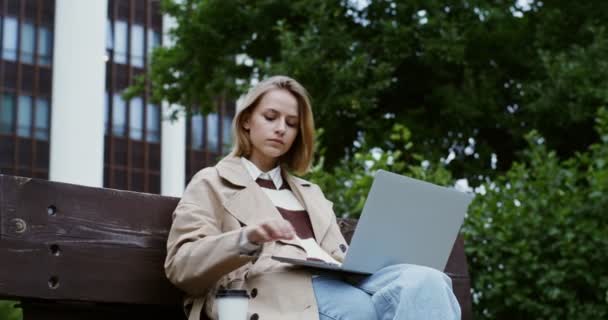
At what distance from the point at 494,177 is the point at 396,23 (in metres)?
2.09

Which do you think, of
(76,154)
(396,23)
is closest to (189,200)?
(396,23)

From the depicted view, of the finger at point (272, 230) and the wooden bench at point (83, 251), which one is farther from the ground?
the finger at point (272, 230)

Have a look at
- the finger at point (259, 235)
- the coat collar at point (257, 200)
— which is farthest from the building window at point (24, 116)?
the finger at point (259, 235)

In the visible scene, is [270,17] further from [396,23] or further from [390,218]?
[390,218]

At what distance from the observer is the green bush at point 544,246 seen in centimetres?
744

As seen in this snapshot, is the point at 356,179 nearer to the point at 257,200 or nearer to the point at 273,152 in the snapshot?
the point at 273,152

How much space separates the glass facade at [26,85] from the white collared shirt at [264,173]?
1098 inches

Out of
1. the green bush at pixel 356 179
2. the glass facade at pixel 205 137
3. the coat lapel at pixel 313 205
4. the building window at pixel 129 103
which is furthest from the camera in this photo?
the glass facade at pixel 205 137

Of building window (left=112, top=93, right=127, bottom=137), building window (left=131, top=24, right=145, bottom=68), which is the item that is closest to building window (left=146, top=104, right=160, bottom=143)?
building window (left=112, top=93, right=127, bottom=137)

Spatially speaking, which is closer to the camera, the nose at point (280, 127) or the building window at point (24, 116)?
the nose at point (280, 127)

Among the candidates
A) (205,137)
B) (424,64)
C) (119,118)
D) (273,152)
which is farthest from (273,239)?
(205,137)

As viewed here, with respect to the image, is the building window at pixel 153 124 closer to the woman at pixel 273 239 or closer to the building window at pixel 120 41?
the building window at pixel 120 41

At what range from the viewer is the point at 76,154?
29750 millimetres

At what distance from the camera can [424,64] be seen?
1143cm
